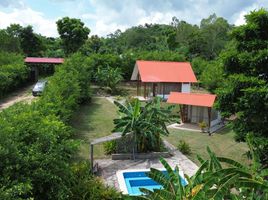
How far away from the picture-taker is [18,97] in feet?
108

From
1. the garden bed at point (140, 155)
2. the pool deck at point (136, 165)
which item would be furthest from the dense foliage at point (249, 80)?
the garden bed at point (140, 155)

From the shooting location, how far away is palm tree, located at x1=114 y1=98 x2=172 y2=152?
1698cm

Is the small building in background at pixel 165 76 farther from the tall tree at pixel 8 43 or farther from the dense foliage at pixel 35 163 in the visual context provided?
the dense foliage at pixel 35 163

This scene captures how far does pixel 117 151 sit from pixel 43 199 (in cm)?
905

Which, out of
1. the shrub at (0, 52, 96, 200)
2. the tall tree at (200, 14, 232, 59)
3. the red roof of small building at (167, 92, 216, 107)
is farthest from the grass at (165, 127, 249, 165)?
the tall tree at (200, 14, 232, 59)

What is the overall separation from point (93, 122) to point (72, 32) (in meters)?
31.3

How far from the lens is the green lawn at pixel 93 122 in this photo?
712 inches

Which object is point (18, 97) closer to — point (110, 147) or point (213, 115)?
point (110, 147)

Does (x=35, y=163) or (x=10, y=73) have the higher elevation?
(x=10, y=73)

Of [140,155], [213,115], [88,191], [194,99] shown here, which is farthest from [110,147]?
[213,115]

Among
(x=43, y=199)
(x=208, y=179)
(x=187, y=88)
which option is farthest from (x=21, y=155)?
(x=187, y=88)

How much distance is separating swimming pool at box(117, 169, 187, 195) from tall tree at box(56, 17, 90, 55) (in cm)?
4055

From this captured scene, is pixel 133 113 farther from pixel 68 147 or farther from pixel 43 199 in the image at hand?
pixel 43 199

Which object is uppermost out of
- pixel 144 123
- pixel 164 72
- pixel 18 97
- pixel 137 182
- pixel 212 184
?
pixel 164 72
